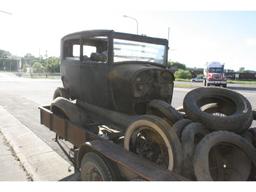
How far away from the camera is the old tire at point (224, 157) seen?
3211 millimetres

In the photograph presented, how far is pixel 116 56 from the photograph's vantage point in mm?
5207

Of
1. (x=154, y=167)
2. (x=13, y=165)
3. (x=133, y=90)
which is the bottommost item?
(x=13, y=165)

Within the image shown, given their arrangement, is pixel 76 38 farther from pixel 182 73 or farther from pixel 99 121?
pixel 182 73

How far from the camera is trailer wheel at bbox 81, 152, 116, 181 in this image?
378 centimetres

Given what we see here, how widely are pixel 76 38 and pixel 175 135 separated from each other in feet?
10.9

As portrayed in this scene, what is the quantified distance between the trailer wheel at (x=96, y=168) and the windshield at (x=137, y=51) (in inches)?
69.8

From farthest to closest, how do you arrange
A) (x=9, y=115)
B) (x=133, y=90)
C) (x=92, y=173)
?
(x=9, y=115)
(x=133, y=90)
(x=92, y=173)

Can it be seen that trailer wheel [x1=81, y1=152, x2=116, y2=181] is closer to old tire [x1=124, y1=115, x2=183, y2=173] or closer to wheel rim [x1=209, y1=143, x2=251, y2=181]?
old tire [x1=124, y1=115, x2=183, y2=173]

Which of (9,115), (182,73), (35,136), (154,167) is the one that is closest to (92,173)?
(154,167)

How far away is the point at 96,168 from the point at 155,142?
0.81 meters

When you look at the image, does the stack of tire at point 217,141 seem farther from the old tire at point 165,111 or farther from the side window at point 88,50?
the side window at point 88,50

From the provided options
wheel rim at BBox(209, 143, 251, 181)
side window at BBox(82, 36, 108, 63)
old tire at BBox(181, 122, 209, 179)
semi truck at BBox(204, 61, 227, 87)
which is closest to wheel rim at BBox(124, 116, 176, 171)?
old tire at BBox(181, 122, 209, 179)
